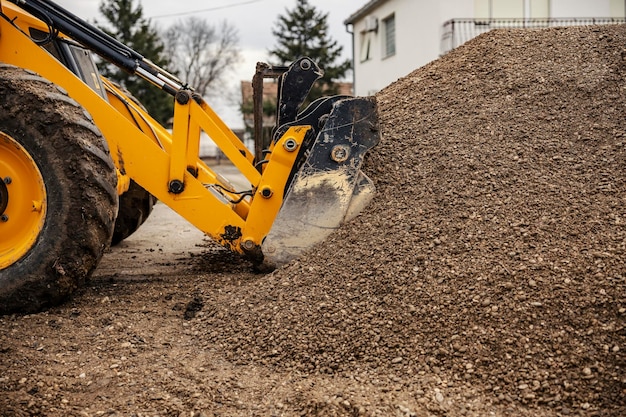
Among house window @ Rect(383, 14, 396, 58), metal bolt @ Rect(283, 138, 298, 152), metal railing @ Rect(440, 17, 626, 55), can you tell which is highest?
house window @ Rect(383, 14, 396, 58)

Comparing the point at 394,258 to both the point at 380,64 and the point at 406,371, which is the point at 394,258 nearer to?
the point at 406,371

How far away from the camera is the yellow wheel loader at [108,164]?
3.59 metres

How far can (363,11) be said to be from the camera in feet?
73.9

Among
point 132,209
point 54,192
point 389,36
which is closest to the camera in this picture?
point 54,192

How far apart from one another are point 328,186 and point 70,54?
6.27ft

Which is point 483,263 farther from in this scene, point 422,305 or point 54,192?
point 54,192

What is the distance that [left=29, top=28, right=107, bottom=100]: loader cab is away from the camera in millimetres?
4324

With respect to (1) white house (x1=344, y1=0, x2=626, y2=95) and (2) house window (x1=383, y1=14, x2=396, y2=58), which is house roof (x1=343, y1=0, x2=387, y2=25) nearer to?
(1) white house (x1=344, y1=0, x2=626, y2=95)

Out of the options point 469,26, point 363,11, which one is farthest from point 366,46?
point 469,26

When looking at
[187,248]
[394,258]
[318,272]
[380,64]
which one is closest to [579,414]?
[394,258]

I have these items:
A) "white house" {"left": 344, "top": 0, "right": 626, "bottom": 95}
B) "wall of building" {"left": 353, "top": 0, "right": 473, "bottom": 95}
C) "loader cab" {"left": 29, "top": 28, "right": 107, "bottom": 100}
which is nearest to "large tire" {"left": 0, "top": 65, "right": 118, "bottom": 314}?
"loader cab" {"left": 29, "top": 28, "right": 107, "bottom": 100}

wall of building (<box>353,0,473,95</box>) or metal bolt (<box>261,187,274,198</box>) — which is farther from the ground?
wall of building (<box>353,0,473,95</box>)

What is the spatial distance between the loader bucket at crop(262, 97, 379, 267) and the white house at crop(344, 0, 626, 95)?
1414 cm

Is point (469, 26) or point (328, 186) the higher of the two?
point (469, 26)
